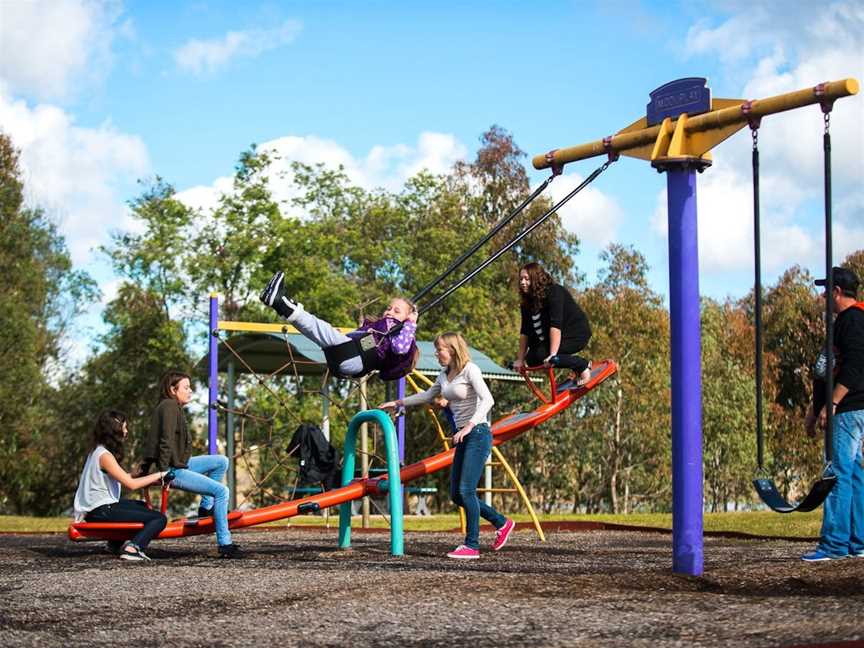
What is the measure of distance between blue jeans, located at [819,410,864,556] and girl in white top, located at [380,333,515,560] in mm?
2523

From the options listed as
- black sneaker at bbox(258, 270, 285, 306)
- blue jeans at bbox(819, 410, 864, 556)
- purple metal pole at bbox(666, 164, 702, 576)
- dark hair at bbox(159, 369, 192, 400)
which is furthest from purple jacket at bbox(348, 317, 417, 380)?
blue jeans at bbox(819, 410, 864, 556)

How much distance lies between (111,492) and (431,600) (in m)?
4.31

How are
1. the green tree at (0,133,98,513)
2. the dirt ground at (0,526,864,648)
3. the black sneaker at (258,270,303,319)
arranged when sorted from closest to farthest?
the dirt ground at (0,526,864,648)
the black sneaker at (258,270,303,319)
the green tree at (0,133,98,513)

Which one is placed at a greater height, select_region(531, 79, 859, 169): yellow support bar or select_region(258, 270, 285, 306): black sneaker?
select_region(531, 79, 859, 169): yellow support bar

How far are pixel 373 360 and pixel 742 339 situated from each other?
132 ft

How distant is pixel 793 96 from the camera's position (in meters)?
7.20

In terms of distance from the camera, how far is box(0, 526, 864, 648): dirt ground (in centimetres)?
489

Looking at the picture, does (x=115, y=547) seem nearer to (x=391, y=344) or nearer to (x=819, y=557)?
(x=391, y=344)

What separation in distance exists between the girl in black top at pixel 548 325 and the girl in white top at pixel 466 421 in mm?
1558

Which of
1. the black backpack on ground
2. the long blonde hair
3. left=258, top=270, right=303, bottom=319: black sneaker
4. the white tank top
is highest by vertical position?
left=258, top=270, right=303, bottom=319: black sneaker

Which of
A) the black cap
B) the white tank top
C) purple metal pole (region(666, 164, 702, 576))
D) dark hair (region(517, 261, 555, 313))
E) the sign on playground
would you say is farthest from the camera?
dark hair (region(517, 261, 555, 313))

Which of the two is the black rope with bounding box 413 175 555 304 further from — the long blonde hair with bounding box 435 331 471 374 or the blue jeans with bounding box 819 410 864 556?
the blue jeans with bounding box 819 410 864 556

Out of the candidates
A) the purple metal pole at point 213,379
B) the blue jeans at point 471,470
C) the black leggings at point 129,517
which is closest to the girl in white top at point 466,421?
the blue jeans at point 471,470

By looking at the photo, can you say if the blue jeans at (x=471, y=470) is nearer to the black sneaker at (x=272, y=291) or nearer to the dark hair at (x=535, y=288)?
the black sneaker at (x=272, y=291)
